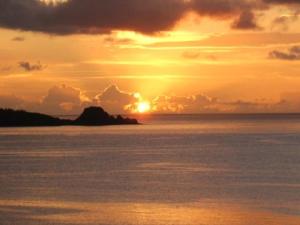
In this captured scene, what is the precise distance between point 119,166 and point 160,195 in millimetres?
31988

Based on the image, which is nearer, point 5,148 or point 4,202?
point 4,202

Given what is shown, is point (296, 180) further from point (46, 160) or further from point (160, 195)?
point (46, 160)

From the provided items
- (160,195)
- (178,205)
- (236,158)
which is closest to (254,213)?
(178,205)

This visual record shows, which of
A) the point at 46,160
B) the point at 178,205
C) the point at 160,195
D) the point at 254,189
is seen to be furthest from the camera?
the point at 46,160

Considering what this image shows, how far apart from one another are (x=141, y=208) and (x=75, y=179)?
22.4 meters

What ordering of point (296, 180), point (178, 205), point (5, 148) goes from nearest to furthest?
point (178, 205) → point (296, 180) → point (5, 148)

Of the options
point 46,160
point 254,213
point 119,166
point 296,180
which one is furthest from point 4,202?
point 46,160

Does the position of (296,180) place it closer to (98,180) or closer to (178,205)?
(98,180)

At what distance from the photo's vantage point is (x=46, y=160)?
9444 centimetres

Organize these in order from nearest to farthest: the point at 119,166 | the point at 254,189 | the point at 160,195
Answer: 1. the point at 160,195
2. the point at 254,189
3. the point at 119,166

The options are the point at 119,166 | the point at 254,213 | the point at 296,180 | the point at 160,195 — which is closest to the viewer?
the point at 254,213

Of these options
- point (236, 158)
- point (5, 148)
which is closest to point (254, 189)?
point (236, 158)

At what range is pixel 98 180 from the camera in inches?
2552

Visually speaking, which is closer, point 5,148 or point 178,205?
point 178,205
